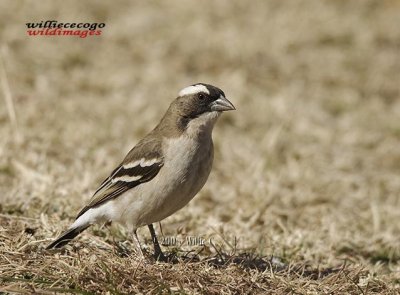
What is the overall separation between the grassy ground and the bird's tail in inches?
3.5

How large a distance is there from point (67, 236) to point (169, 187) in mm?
916

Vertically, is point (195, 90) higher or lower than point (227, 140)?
higher

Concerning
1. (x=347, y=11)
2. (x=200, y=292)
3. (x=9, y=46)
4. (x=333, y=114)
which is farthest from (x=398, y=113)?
(x=200, y=292)

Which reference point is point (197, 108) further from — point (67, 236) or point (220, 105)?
point (67, 236)

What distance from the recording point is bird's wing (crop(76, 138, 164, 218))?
600 cm

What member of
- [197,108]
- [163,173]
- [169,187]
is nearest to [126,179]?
[163,173]

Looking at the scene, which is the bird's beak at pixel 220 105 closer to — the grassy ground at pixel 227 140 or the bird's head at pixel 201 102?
the bird's head at pixel 201 102

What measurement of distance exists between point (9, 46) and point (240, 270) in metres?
8.58

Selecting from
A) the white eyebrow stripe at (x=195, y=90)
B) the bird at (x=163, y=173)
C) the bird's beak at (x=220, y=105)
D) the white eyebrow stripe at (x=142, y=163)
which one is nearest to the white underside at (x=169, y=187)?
the bird at (x=163, y=173)

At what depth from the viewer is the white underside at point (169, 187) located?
18.9 ft

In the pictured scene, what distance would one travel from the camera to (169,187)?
5.74 m

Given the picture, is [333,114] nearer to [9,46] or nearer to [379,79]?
[379,79]

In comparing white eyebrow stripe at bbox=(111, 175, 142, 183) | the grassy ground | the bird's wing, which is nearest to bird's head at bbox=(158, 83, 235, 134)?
the bird's wing

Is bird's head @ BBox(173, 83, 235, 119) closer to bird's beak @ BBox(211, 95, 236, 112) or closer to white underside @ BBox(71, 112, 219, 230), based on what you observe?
bird's beak @ BBox(211, 95, 236, 112)
